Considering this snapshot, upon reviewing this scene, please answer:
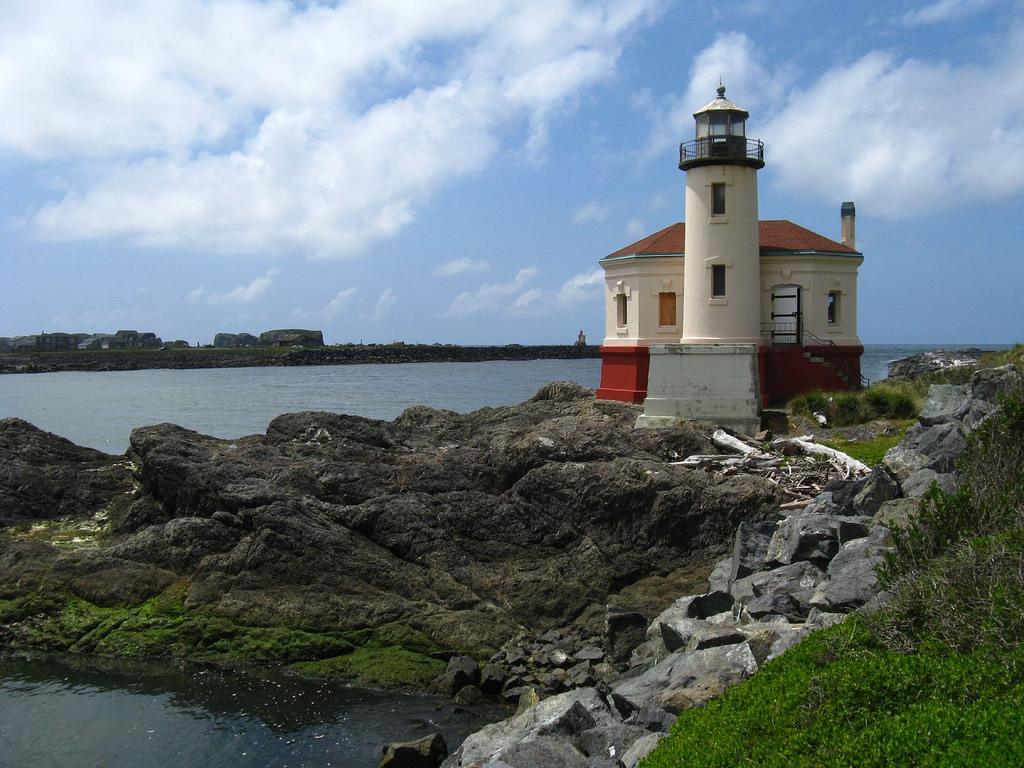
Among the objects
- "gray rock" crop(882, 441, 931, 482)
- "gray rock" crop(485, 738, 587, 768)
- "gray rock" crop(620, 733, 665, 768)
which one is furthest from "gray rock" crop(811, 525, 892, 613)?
"gray rock" crop(882, 441, 931, 482)

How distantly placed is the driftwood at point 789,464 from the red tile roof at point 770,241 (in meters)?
8.64

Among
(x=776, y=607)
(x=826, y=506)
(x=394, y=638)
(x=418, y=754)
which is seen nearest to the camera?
(x=418, y=754)

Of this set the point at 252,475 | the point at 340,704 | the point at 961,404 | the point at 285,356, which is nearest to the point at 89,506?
the point at 252,475

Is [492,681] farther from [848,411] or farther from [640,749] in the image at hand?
[848,411]

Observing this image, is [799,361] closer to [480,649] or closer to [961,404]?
[961,404]

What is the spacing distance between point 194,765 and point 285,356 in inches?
3919

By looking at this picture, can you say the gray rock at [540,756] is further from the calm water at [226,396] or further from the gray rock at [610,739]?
the calm water at [226,396]

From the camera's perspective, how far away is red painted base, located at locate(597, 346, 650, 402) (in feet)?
84.1

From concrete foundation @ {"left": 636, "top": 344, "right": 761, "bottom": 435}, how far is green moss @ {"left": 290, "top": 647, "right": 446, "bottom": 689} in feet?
38.6

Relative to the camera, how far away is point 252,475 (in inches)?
573

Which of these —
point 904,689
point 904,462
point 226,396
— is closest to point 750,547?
point 904,462

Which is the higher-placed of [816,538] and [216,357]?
[216,357]

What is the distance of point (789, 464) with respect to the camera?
1684 cm

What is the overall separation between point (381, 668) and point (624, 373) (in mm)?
16155
